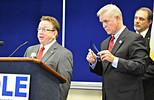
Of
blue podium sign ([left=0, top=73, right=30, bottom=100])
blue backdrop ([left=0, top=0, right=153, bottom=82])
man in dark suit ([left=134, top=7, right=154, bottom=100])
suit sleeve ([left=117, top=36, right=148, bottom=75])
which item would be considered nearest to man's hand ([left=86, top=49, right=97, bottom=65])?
suit sleeve ([left=117, top=36, right=148, bottom=75])

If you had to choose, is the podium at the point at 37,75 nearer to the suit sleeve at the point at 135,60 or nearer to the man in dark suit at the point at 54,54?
the man in dark suit at the point at 54,54

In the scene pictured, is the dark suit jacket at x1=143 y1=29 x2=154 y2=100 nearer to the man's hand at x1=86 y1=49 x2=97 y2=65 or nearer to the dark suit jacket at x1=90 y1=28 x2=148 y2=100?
the dark suit jacket at x1=90 y1=28 x2=148 y2=100

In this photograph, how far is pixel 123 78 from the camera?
2.06 m

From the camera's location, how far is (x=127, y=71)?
1.99 m

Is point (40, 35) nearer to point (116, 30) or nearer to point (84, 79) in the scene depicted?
point (116, 30)

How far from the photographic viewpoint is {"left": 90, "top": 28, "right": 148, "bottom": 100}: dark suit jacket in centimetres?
198

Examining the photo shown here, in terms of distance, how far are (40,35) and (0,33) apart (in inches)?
81.9

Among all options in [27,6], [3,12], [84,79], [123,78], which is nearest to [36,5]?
[27,6]

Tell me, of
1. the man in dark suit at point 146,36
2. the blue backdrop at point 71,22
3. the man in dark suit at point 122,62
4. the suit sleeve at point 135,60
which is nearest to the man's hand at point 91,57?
the man in dark suit at point 122,62

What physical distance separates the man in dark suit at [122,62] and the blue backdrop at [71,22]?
1.27m

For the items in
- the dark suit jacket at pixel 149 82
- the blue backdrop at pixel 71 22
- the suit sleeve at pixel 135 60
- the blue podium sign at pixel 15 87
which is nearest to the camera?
the blue podium sign at pixel 15 87

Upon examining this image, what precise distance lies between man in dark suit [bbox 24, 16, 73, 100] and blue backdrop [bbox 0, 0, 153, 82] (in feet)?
3.78

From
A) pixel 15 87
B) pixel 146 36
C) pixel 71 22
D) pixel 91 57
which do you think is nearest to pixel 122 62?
pixel 91 57

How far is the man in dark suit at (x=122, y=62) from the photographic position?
198cm
